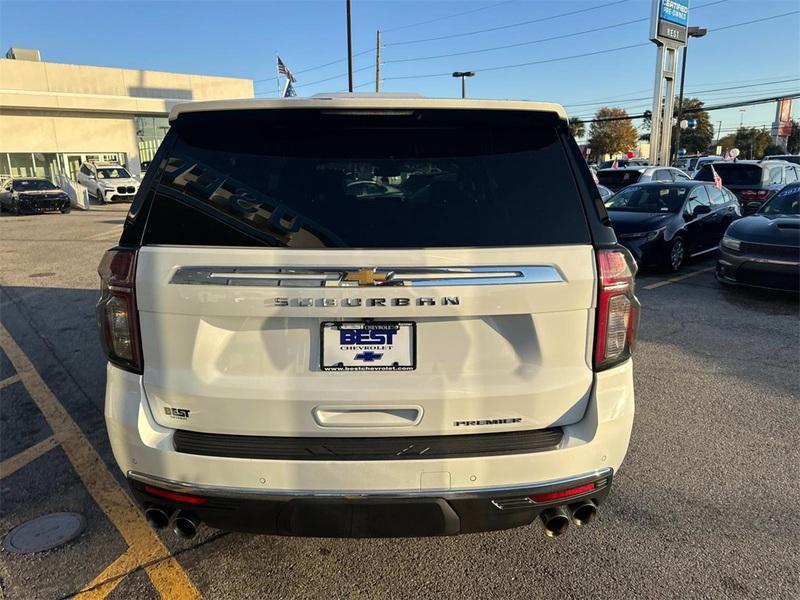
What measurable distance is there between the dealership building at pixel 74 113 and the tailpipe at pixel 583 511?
111 feet

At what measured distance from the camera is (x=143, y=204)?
216 cm

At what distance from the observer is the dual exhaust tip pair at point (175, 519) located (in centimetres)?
218

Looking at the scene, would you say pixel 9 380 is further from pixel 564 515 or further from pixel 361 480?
pixel 564 515

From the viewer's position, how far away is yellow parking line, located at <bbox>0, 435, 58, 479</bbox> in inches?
137

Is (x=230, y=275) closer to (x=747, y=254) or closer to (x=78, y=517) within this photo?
(x=78, y=517)

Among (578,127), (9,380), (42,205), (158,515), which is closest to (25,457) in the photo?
(9,380)

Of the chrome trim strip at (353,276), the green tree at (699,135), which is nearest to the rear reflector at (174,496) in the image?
the chrome trim strip at (353,276)

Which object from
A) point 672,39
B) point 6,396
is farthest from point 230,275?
point 672,39

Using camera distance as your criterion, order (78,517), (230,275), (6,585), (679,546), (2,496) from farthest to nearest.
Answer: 1. (2,496)
2. (78,517)
3. (679,546)
4. (6,585)
5. (230,275)

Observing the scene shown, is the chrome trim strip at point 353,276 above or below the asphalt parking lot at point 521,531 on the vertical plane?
above

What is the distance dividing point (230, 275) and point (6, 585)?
1801 mm

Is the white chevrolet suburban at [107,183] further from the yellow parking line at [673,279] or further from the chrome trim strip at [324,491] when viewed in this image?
the chrome trim strip at [324,491]

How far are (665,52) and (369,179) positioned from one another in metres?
31.0

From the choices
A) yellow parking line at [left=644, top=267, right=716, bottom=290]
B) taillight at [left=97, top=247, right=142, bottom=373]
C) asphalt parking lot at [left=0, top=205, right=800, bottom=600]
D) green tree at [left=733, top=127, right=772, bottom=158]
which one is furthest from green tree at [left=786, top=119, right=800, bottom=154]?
taillight at [left=97, top=247, right=142, bottom=373]
